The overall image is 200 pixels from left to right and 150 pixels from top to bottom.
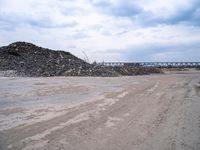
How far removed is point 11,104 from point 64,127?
215 inches

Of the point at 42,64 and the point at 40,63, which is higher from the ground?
the point at 40,63

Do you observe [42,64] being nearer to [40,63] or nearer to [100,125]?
[40,63]

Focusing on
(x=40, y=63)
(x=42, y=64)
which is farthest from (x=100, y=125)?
(x=40, y=63)

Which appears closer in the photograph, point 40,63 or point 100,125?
point 100,125

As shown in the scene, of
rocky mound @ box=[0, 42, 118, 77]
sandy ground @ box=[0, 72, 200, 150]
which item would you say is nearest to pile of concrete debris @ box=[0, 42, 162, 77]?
rocky mound @ box=[0, 42, 118, 77]

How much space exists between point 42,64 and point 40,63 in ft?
1.99

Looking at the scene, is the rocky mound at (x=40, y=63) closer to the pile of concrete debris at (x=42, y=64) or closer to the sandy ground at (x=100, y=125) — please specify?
the pile of concrete debris at (x=42, y=64)

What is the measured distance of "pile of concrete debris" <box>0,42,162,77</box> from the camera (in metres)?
39.2

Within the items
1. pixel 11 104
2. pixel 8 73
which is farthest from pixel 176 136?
pixel 8 73

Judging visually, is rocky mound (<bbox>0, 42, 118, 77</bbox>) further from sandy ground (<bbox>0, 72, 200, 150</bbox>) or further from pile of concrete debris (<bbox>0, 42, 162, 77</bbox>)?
sandy ground (<bbox>0, 72, 200, 150</bbox>)

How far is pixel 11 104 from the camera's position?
13.9 meters

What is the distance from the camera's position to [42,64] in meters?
42.8

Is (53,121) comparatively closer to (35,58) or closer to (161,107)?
(161,107)

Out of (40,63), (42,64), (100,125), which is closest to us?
(100,125)
